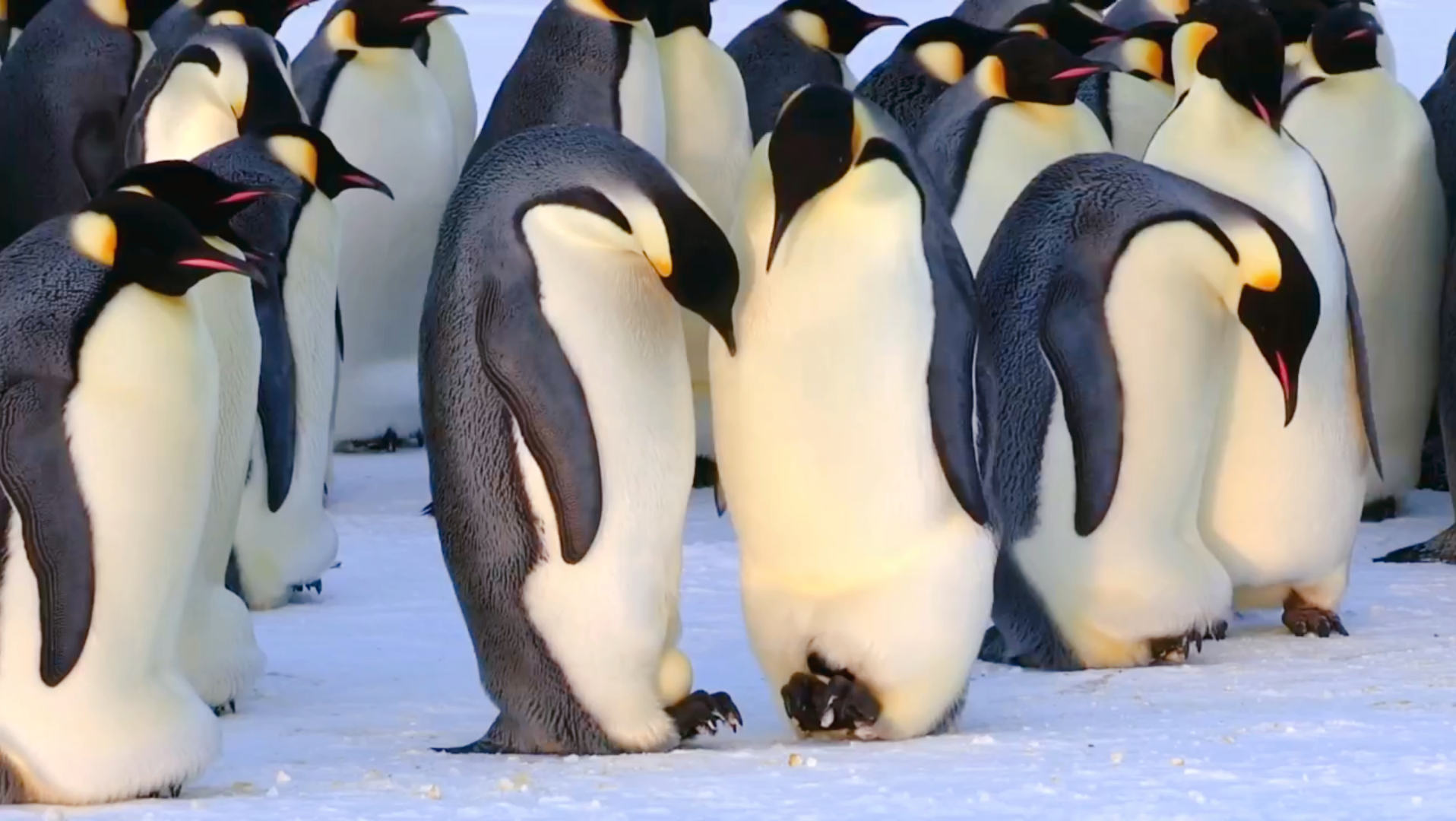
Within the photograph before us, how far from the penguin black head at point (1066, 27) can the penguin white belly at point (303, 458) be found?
→ 9.45 feet

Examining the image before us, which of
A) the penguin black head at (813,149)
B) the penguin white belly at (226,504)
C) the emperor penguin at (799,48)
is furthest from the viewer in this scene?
the emperor penguin at (799,48)

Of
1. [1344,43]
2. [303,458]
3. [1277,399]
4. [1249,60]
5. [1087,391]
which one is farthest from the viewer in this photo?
[1344,43]

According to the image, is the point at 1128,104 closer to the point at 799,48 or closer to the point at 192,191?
the point at 799,48

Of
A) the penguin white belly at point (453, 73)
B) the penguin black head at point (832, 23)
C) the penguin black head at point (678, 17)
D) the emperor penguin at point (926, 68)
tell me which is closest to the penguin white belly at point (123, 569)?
the penguin black head at point (678, 17)

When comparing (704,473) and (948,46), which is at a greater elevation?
(948,46)

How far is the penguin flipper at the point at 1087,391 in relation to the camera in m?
4.62

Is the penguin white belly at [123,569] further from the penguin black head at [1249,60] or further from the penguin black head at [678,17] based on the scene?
the penguin black head at [678,17]

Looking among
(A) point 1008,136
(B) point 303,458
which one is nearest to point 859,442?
A: (B) point 303,458

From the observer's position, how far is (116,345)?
341cm

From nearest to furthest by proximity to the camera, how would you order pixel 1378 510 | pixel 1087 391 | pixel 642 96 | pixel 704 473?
pixel 1087 391 → pixel 1378 510 → pixel 642 96 → pixel 704 473

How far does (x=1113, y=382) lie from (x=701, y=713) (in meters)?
1.11

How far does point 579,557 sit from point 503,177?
555 mm

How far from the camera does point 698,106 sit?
23.9 feet

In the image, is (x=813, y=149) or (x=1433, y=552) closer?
(x=813, y=149)
